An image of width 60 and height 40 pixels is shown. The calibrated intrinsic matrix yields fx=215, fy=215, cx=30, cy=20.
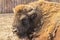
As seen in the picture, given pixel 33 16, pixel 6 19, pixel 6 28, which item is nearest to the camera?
pixel 33 16

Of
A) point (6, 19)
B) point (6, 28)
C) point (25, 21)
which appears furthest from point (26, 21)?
point (6, 19)

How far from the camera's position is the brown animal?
155 centimetres

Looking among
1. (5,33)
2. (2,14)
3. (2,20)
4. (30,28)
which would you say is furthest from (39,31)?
(2,14)

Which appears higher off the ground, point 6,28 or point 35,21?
point 6,28

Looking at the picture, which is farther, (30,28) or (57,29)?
(30,28)

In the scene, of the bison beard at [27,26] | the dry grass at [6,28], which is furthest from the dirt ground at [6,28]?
the bison beard at [27,26]

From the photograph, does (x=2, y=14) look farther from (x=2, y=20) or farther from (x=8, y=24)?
(x=8, y=24)

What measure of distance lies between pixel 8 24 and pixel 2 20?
0.54m

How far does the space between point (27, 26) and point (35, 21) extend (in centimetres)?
7

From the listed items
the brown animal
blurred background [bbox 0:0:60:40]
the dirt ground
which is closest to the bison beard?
the brown animal

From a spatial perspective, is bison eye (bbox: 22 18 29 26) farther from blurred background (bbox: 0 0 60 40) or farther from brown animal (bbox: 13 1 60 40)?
blurred background (bbox: 0 0 60 40)

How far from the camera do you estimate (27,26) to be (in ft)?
5.29

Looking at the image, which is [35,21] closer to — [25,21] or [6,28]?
[25,21]

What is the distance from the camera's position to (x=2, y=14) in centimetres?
718
